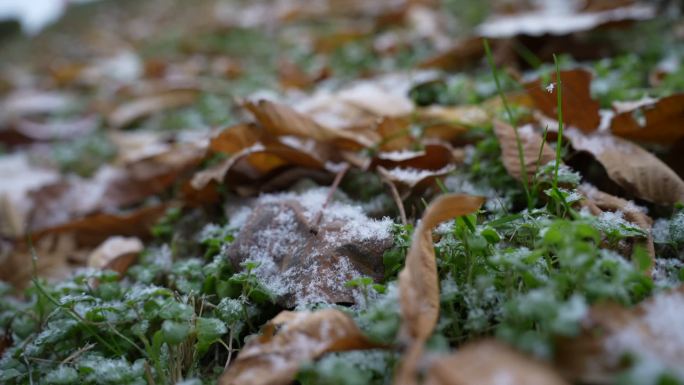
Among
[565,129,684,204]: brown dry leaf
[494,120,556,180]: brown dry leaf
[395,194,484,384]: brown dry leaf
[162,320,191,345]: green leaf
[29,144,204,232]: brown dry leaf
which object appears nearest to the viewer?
[395,194,484,384]: brown dry leaf

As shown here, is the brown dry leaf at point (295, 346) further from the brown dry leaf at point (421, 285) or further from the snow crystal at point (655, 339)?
the snow crystal at point (655, 339)

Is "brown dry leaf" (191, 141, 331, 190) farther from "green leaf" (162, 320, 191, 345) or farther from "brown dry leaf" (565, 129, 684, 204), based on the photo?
"brown dry leaf" (565, 129, 684, 204)

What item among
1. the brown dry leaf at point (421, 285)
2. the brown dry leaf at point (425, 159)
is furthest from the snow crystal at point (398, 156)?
the brown dry leaf at point (421, 285)

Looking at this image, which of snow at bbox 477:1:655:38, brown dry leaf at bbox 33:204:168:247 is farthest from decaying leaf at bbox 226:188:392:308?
snow at bbox 477:1:655:38

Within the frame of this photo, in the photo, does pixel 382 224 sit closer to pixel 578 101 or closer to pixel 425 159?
pixel 425 159

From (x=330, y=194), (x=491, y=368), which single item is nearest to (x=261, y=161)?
(x=330, y=194)
